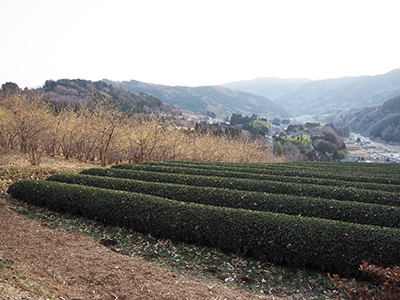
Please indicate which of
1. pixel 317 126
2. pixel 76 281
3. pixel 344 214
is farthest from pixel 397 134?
pixel 76 281

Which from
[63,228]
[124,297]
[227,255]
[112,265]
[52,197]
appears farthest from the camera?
[52,197]

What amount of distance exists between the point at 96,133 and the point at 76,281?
14721 mm

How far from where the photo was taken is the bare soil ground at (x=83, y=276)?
4125mm

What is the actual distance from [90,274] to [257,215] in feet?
13.4

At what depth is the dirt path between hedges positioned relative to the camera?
4.40 m

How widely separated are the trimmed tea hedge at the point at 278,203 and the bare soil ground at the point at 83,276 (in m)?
3.01

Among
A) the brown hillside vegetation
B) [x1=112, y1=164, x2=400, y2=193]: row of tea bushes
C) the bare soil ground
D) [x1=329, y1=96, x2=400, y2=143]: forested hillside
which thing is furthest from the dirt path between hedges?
[x1=329, y1=96, x2=400, y2=143]: forested hillside

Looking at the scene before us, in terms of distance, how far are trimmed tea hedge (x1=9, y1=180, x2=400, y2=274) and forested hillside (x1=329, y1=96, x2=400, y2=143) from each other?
386 feet

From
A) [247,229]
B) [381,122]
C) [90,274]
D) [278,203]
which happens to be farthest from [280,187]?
[381,122]

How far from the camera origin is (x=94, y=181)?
9.81m

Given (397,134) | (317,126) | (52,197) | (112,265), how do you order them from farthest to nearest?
(317,126)
(397,134)
(52,197)
(112,265)

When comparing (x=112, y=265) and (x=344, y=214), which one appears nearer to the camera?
(x=112, y=265)

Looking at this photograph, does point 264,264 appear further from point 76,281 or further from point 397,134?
point 397,134

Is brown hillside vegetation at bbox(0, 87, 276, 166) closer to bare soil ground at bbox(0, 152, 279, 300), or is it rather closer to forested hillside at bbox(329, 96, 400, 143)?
bare soil ground at bbox(0, 152, 279, 300)
